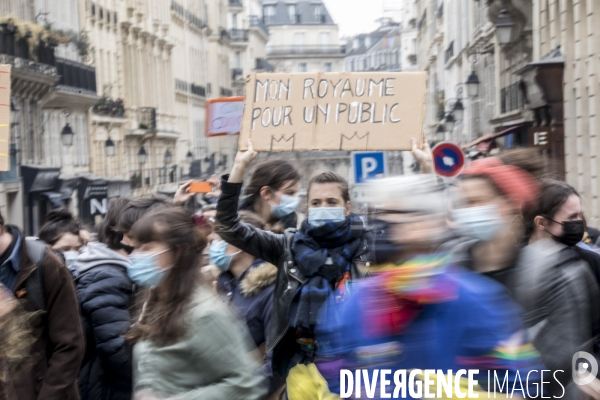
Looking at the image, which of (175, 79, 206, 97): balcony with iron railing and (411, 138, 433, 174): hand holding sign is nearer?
(411, 138, 433, 174): hand holding sign

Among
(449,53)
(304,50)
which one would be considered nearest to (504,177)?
(449,53)

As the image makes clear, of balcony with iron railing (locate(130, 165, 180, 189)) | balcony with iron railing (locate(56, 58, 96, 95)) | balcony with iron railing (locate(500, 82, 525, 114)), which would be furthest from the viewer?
balcony with iron railing (locate(130, 165, 180, 189))

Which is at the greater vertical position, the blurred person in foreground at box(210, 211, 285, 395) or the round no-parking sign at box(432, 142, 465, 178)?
the round no-parking sign at box(432, 142, 465, 178)

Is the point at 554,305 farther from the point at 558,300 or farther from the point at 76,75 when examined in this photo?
the point at 76,75

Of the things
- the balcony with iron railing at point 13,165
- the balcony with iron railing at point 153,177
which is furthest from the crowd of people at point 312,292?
the balcony with iron railing at point 153,177

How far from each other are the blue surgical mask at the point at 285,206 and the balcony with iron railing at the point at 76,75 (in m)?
28.0

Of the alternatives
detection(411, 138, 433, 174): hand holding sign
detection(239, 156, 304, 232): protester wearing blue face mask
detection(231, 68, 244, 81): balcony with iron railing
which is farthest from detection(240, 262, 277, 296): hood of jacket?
detection(231, 68, 244, 81): balcony with iron railing

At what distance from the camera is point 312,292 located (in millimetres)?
5148

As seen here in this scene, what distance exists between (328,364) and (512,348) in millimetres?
1455

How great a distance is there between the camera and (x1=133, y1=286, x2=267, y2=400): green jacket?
3.84 m

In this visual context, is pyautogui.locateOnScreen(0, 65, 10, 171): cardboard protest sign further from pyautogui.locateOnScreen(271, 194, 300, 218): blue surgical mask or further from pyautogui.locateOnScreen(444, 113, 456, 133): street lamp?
pyautogui.locateOnScreen(444, 113, 456, 133): street lamp

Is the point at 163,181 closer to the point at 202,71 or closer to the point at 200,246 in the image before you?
the point at 202,71

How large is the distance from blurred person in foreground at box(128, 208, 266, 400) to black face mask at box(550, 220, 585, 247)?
191cm

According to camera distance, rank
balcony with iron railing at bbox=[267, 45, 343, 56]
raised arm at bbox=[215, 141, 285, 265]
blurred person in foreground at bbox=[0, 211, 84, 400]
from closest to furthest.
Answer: blurred person in foreground at bbox=[0, 211, 84, 400] < raised arm at bbox=[215, 141, 285, 265] < balcony with iron railing at bbox=[267, 45, 343, 56]
